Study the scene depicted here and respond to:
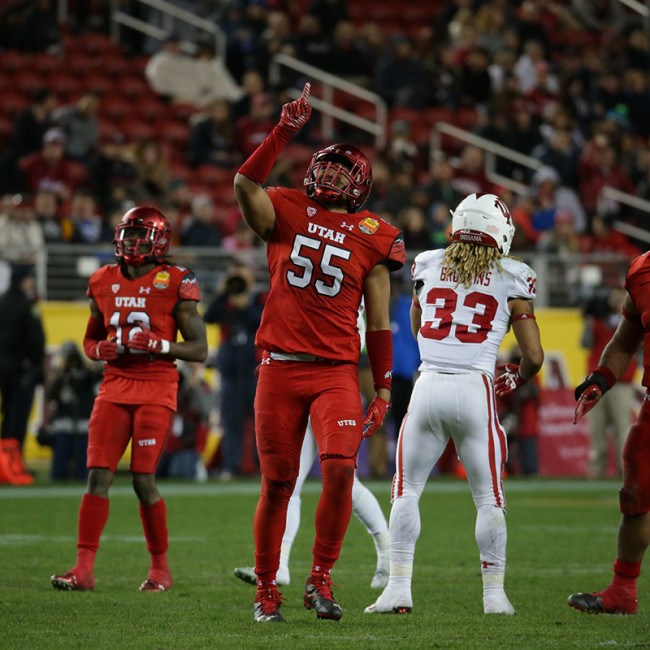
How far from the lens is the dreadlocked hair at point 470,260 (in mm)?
6738

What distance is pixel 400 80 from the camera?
21.3 meters

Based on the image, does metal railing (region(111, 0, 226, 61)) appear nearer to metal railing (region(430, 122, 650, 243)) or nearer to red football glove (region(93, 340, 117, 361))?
metal railing (region(430, 122, 650, 243))

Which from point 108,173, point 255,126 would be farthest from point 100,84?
point 108,173

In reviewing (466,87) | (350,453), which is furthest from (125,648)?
(466,87)

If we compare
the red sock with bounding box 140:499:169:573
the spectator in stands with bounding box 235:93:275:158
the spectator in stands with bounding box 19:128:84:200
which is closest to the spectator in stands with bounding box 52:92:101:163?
the spectator in stands with bounding box 19:128:84:200

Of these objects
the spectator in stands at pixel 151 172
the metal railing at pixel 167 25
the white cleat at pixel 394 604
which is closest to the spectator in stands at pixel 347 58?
the metal railing at pixel 167 25

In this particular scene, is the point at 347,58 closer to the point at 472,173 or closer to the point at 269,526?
the point at 472,173

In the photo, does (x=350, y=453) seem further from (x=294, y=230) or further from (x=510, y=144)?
(x=510, y=144)

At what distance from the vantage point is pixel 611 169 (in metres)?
20.7

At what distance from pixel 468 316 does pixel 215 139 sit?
12.5m

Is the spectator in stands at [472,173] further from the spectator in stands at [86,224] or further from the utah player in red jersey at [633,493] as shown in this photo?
the utah player in red jersey at [633,493]

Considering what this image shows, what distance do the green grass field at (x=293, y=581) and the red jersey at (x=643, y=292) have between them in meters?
1.19

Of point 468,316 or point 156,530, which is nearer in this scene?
point 468,316

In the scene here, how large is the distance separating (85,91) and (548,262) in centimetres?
674
